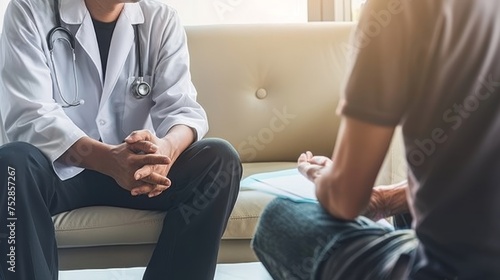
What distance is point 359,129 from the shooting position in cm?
67

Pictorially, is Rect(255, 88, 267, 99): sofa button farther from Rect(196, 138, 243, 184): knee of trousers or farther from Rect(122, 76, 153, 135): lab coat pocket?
Rect(196, 138, 243, 184): knee of trousers

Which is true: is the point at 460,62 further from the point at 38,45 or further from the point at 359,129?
the point at 38,45

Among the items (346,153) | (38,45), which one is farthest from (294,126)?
(346,153)

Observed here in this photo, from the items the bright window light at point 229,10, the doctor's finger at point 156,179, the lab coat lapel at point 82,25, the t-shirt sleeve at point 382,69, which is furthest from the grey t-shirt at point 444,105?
the bright window light at point 229,10

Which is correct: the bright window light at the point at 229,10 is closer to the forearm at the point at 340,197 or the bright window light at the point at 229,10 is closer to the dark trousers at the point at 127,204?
the dark trousers at the point at 127,204

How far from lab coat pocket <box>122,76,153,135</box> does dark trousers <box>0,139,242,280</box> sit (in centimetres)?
18

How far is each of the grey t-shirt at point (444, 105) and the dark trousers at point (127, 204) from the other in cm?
74

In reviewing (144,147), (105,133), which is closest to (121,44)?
(105,133)

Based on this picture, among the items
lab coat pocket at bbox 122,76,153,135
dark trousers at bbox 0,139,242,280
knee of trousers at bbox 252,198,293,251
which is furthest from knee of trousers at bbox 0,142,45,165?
knee of trousers at bbox 252,198,293,251

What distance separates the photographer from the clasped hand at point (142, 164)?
1.34 metres

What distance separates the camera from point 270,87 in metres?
1.97

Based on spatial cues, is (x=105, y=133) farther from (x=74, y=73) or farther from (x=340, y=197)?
(x=340, y=197)

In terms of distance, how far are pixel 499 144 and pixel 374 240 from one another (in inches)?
8.8

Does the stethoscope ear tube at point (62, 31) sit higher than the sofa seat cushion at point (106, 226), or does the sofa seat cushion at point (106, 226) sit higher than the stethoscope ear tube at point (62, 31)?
the stethoscope ear tube at point (62, 31)
